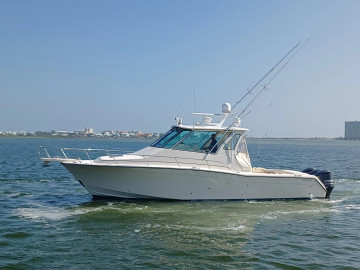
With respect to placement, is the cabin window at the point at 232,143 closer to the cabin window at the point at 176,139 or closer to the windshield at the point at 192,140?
the windshield at the point at 192,140

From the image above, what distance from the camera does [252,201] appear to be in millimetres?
13922

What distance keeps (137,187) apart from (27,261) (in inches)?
221

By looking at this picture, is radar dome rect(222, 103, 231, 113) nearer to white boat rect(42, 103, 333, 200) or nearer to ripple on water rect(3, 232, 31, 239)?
white boat rect(42, 103, 333, 200)

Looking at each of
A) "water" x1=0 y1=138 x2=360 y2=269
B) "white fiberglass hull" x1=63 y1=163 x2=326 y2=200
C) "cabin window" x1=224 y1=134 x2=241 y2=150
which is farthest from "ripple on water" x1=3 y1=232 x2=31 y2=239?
"cabin window" x1=224 y1=134 x2=241 y2=150

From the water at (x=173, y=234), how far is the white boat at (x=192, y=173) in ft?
1.43

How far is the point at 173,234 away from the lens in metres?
9.59

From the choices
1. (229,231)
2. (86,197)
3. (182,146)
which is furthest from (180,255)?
(86,197)

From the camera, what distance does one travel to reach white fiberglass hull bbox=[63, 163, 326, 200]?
12.6 m

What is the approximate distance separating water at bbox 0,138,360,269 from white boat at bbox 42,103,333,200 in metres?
0.43

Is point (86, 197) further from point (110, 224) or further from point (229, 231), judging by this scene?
point (229, 231)

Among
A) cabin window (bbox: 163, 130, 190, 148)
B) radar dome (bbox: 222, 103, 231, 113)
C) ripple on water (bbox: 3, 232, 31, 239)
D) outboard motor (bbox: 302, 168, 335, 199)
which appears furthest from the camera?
radar dome (bbox: 222, 103, 231, 113)

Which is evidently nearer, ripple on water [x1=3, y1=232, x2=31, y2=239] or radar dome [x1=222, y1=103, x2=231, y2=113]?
ripple on water [x1=3, y1=232, x2=31, y2=239]

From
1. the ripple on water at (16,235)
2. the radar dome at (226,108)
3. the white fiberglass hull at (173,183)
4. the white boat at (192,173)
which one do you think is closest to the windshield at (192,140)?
the white boat at (192,173)

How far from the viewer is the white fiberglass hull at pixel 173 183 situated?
12570mm
